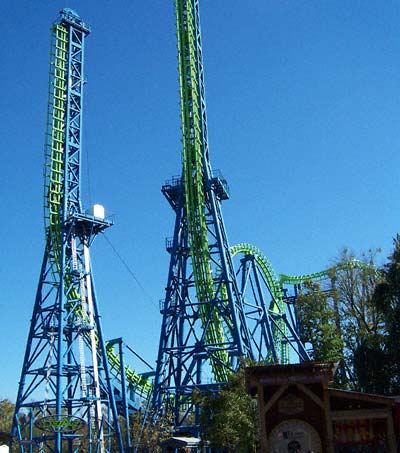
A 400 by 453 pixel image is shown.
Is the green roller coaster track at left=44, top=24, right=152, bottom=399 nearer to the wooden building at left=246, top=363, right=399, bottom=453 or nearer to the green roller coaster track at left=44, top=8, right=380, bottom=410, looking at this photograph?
the green roller coaster track at left=44, top=8, right=380, bottom=410

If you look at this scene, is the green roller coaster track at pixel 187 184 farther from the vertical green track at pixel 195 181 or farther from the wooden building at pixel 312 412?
the wooden building at pixel 312 412

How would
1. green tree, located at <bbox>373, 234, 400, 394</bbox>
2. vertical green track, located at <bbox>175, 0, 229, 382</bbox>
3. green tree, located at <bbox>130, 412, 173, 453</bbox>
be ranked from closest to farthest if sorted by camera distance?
green tree, located at <bbox>373, 234, 400, 394</bbox> → green tree, located at <bbox>130, 412, 173, 453</bbox> → vertical green track, located at <bbox>175, 0, 229, 382</bbox>

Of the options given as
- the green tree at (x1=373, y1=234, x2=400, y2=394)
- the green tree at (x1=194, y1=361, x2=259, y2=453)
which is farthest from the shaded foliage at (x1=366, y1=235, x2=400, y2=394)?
the green tree at (x1=194, y1=361, x2=259, y2=453)

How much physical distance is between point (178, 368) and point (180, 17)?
22.5 meters

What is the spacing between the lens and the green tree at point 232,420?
83.2 ft

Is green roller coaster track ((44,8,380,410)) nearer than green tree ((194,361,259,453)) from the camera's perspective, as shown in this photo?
No

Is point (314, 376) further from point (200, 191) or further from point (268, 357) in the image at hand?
point (268, 357)

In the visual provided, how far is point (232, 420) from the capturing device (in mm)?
25516

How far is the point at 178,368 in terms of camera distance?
3441 cm

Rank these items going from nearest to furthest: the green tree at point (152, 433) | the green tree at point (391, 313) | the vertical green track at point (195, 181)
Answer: the green tree at point (391, 313) < the green tree at point (152, 433) < the vertical green track at point (195, 181)

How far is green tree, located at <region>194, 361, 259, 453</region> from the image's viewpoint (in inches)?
998

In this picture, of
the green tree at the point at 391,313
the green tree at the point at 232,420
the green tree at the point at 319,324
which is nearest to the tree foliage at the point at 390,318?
the green tree at the point at 391,313

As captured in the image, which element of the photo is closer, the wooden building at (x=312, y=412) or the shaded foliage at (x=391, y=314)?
the wooden building at (x=312, y=412)

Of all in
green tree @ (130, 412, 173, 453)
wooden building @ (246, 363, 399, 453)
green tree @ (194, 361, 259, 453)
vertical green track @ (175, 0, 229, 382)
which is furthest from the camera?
vertical green track @ (175, 0, 229, 382)
